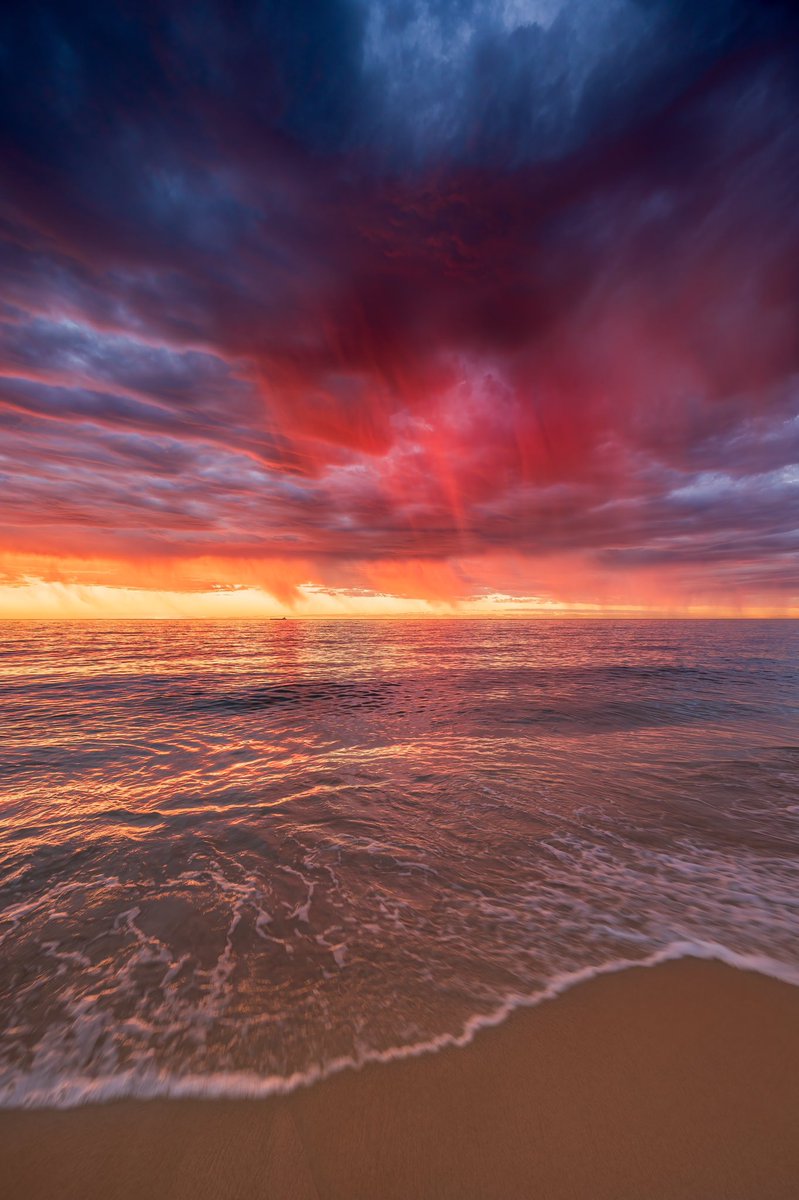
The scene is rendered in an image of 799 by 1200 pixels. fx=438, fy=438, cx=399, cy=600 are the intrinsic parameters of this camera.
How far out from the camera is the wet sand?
2.54 m

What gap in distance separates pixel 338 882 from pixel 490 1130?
3.30 meters

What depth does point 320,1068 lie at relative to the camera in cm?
327

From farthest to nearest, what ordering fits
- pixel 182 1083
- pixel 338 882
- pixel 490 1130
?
pixel 338 882, pixel 182 1083, pixel 490 1130

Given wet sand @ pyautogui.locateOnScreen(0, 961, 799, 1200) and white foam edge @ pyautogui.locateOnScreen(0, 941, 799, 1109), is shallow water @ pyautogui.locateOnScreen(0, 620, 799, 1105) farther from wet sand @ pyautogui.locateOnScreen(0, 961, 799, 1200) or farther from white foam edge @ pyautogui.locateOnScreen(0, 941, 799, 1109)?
wet sand @ pyautogui.locateOnScreen(0, 961, 799, 1200)

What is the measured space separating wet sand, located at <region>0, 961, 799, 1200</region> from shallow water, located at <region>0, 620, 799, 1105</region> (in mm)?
248

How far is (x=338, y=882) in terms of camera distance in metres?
5.80

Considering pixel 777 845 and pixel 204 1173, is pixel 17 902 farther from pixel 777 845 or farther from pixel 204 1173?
pixel 777 845

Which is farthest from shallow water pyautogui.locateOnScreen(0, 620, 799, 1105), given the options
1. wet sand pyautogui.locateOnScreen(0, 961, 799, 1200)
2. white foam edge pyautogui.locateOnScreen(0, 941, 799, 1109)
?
wet sand pyautogui.locateOnScreen(0, 961, 799, 1200)

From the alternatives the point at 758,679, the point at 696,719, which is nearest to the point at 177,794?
the point at 696,719

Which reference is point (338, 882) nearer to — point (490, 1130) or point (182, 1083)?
point (182, 1083)

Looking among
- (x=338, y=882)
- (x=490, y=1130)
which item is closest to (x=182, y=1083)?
(x=490, y=1130)

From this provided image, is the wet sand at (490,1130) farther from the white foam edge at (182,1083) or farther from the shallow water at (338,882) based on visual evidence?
the shallow water at (338,882)

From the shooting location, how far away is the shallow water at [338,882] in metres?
3.62

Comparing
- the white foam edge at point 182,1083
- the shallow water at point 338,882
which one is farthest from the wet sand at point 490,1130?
the shallow water at point 338,882
